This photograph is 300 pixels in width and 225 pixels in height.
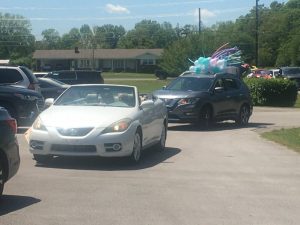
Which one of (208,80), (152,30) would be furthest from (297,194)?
(152,30)

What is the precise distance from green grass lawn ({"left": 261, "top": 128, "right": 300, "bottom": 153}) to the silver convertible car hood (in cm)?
470

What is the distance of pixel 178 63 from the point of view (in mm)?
74000

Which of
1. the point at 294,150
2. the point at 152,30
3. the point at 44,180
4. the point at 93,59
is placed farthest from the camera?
the point at 152,30

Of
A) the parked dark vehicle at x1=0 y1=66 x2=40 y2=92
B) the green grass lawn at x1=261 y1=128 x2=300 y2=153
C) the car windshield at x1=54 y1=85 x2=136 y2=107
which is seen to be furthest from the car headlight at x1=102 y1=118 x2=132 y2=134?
the parked dark vehicle at x1=0 y1=66 x2=40 y2=92

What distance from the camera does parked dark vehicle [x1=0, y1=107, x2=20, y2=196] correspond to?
26.5 feet

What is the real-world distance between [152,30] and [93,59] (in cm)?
4624

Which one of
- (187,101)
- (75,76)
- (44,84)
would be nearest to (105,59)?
(75,76)

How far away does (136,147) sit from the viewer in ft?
38.1

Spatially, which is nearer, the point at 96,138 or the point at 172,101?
the point at 96,138

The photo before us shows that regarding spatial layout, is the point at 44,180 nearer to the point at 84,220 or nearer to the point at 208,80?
the point at 84,220

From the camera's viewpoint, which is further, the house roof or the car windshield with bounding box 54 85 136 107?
the house roof

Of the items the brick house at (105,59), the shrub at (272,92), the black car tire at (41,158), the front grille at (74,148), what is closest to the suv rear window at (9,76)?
the black car tire at (41,158)

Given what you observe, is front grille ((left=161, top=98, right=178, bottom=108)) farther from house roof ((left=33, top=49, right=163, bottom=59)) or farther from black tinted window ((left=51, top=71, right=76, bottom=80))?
house roof ((left=33, top=49, right=163, bottom=59))

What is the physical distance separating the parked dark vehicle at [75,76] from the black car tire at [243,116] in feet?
46.1
